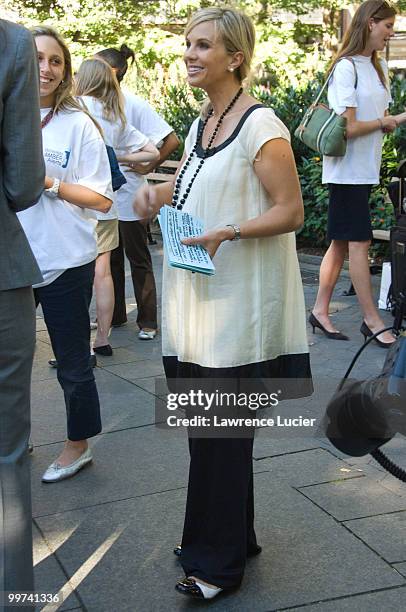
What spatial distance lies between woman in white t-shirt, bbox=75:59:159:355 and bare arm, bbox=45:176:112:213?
2050 millimetres

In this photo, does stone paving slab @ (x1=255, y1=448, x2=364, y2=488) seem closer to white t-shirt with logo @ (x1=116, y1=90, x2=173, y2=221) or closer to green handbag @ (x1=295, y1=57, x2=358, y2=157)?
green handbag @ (x1=295, y1=57, x2=358, y2=157)

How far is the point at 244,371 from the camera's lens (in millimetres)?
3236

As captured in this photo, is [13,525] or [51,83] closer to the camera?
[13,525]

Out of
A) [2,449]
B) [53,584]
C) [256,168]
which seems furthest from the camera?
[53,584]

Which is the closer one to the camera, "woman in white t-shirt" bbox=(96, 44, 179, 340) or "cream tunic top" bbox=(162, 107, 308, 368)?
"cream tunic top" bbox=(162, 107, 308, 368)

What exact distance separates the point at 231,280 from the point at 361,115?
3.46 m

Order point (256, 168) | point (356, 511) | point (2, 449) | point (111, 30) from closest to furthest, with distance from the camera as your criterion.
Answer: point (2, 449), point (256, 168), point (356, 511), point (111, 30)

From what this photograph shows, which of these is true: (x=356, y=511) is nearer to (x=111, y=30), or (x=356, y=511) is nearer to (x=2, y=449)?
(x=2, y=449)

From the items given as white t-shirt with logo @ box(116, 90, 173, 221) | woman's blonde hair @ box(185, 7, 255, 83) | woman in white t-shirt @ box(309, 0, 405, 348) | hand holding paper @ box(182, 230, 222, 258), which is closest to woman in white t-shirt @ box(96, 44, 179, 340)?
white t-shirt with logo @ box(116, 90, 173, 221)

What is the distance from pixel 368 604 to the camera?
3176mm

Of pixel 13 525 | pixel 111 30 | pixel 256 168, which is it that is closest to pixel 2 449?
pixel 13 525

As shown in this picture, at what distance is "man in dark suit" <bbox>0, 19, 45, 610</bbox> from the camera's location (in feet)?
8.79

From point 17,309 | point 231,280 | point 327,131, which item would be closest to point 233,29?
point 231,280

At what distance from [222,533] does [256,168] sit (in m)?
1.25
